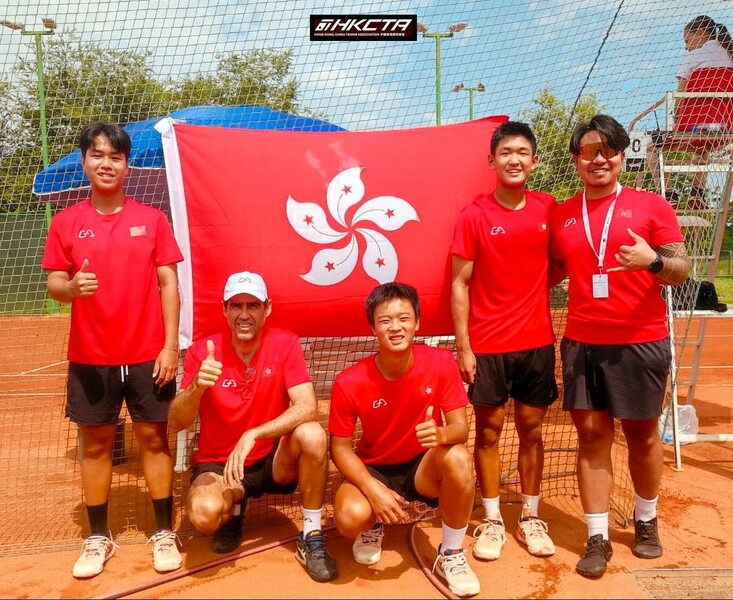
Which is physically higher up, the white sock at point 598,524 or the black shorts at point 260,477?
the black shorts at point 260,477

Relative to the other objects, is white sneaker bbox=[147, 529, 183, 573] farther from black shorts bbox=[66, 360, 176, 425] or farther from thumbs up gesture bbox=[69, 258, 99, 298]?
thumbs up gesture bbox=[69, 258, 99, 298]

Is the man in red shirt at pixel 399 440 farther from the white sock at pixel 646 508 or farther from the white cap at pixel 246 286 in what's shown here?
the white sock at pixel 646 508

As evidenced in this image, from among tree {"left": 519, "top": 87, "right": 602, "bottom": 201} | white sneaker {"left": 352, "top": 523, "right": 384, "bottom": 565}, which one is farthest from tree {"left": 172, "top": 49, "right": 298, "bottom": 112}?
white sneaker {"left": 352, "top": 523, "right": 384, "bottom": 565}

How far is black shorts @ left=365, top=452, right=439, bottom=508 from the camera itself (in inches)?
128

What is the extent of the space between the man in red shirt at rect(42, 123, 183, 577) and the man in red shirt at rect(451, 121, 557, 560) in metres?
1.62

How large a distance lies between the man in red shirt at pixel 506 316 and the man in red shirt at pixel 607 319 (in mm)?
154

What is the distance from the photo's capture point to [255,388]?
3.34 metres

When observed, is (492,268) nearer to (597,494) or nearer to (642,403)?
(642,403)

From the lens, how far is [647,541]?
3418 mm

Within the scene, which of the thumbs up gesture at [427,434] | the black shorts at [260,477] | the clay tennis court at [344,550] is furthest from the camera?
the black shorts at [260,477]

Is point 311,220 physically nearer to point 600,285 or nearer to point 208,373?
point 208,373

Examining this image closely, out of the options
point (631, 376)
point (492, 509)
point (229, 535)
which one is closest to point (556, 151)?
point (631, 376)

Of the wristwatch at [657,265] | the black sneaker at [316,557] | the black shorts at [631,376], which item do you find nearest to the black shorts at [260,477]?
the black sneaker at [316,557]

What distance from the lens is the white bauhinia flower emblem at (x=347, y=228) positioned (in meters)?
3.88
